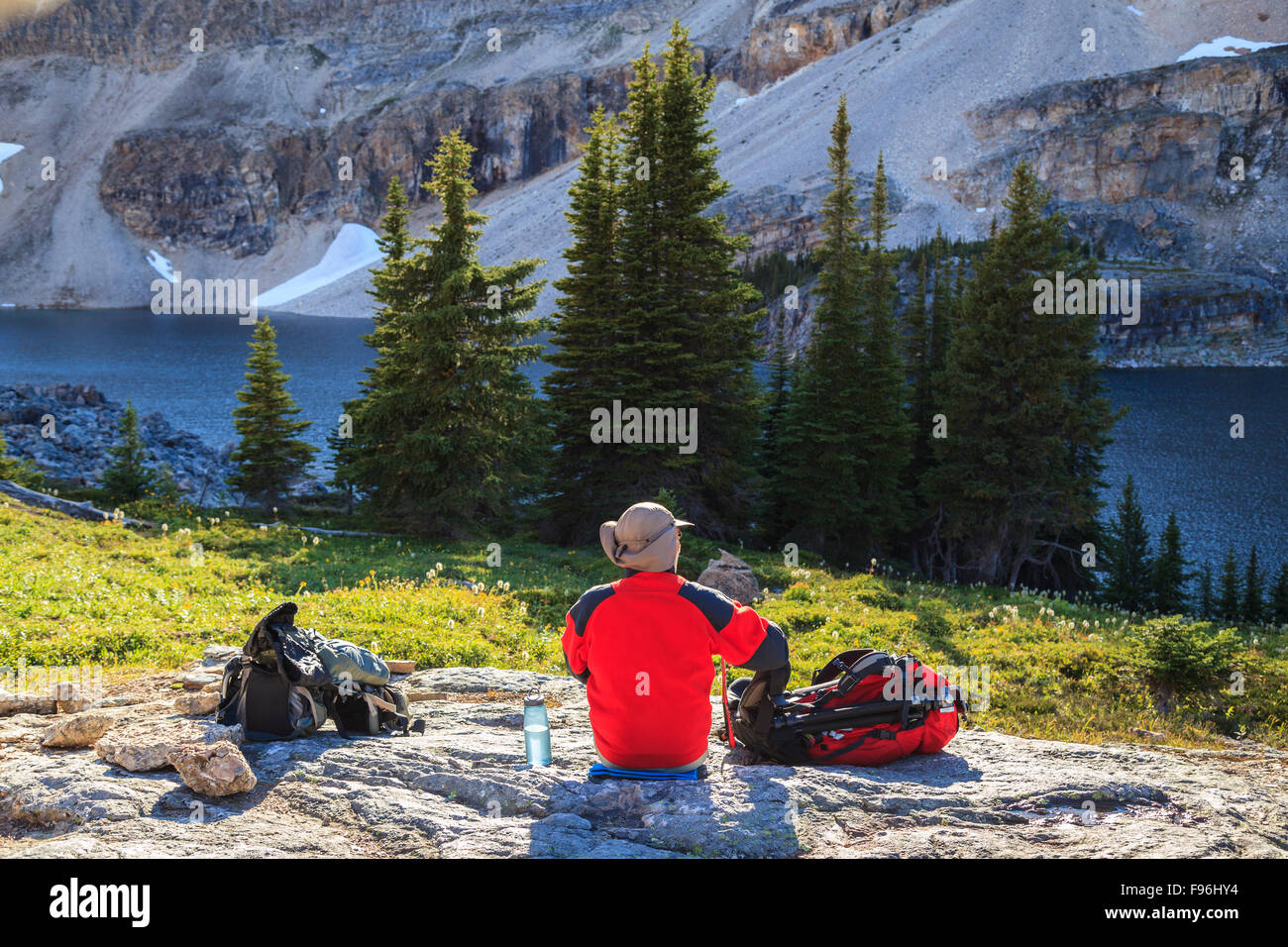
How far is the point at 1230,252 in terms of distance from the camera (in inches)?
5728

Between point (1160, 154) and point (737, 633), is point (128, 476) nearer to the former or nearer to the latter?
point (737, 633)

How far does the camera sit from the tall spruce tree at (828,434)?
29500 mm

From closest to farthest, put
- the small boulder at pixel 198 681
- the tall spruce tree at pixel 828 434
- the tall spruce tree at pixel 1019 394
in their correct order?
the small boulder at pixel 198 681, the tall spruce tree at pixel 1019 394, the tall spruce tree at pixel 828 434

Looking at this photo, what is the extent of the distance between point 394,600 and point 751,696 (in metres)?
7.44

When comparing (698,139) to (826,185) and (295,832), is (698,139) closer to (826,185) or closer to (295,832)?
(295,832)

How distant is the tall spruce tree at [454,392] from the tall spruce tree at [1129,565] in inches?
975

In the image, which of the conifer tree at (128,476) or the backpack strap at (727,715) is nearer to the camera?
the backpack strap at (727,715)

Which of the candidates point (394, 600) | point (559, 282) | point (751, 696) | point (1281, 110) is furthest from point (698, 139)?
point (1281, 110)

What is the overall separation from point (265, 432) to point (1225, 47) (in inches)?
8520

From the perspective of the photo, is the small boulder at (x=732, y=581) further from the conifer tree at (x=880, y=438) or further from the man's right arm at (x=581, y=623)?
the conifer tree at (x=880, y=438)

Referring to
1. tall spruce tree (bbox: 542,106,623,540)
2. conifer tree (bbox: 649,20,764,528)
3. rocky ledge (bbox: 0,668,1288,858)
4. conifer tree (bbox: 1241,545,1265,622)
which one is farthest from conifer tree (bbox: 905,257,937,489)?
rocky ledge (bbox: 0,668,1288,858)

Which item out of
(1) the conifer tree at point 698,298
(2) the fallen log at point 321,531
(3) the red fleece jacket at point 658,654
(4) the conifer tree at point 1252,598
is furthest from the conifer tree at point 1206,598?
(3) the red fleece jacket at point 658,654

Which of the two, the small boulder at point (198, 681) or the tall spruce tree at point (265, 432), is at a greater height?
the tall spruce tree at point (265, 432)

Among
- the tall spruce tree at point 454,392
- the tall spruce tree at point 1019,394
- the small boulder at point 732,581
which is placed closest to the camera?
the small boulder at point 732,581
